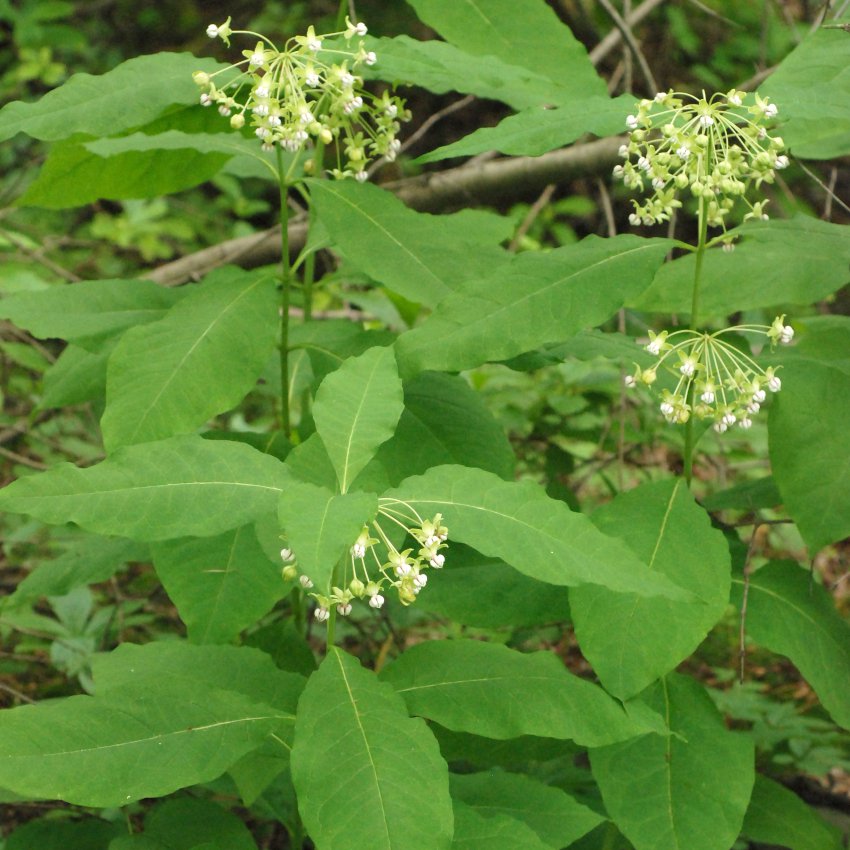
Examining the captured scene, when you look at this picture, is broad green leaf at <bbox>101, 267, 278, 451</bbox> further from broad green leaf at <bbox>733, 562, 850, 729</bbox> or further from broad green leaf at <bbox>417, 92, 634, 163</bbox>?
broad green leaf at <bbox>733, 562, 850, 729</bbox>

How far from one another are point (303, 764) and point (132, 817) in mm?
1461

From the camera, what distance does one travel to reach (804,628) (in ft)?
7.18

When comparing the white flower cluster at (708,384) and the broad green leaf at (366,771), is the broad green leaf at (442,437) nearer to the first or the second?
the white flower cluster at (708,384)

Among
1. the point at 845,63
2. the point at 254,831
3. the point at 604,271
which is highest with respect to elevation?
the point at 845,63

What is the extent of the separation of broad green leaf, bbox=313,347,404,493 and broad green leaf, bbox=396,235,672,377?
13 centimetres

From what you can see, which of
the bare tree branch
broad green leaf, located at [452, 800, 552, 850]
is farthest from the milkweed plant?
the bare tree branch

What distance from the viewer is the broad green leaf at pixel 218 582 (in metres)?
2.08

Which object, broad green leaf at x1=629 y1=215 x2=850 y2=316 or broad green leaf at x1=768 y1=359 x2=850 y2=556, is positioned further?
broad green leaf at x1=629 y1=215 x2=850 y2=316

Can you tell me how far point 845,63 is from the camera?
2.16m

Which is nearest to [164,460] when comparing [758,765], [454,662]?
[454,662]

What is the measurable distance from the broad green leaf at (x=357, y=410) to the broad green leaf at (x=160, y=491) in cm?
13

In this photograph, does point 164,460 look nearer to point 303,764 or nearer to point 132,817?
point 303,764

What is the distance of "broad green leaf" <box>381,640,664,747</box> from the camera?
1.77 m

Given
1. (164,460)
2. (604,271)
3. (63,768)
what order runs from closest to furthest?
(63,768) < (164,460) < (604,271)
